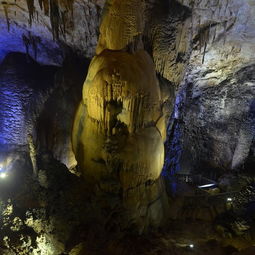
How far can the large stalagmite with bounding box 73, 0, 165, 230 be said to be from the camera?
204 inches

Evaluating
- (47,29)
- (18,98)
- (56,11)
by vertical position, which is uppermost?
(56,11)

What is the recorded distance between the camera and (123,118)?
5.25 metres

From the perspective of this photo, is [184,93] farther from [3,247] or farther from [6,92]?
[3,247]

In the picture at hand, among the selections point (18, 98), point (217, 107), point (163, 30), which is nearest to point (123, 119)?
point (163, 30)

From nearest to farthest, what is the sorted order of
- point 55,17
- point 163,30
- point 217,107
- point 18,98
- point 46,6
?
point 163,30, point 46,6, point 55,17, point 18,98, point 217,107

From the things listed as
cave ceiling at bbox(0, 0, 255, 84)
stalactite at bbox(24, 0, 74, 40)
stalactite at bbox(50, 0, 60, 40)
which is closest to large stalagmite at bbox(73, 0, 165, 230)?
cave ceiling at bbox(0, 0, 255, 84)

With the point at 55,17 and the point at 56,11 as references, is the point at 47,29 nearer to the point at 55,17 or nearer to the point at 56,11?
the point at 55,17

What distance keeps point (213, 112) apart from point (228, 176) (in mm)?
2320

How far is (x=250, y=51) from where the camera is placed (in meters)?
8.74

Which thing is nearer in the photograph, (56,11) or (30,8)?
(30,8)

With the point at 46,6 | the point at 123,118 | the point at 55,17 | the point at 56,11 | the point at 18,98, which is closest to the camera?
the point at 123,118

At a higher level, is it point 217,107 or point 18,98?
Answer: point 18,98

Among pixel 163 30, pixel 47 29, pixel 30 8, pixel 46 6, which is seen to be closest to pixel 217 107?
pixel 163 30

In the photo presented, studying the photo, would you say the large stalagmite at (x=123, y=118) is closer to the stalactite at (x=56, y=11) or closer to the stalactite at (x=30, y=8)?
the stalactite at (x=56, y=11)
